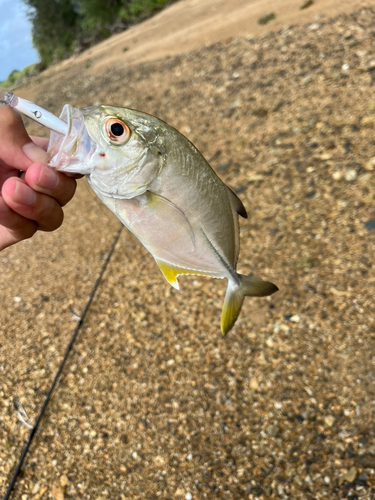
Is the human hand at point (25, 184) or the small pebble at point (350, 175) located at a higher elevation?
the human hand at point (25, 184)

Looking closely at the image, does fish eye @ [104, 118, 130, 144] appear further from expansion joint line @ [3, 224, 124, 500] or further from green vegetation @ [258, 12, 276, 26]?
green vegetation @ [258, 12, 276, 26]

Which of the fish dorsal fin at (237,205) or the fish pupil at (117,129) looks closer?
the fish pupil at (117,129)

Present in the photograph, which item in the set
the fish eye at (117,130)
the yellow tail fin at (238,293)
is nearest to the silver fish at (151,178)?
the fish eye at (117,130)

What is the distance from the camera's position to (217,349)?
101 inches

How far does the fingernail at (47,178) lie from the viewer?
3.93 ft

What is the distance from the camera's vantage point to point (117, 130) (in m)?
1.11

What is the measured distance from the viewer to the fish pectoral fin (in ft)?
3.84

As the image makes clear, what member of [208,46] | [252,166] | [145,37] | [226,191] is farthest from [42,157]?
[145,37]

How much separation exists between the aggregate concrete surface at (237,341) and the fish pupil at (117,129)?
1.83 m

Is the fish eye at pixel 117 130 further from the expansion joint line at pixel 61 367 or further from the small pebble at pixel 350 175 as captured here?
the small pebble at pixel 350 175

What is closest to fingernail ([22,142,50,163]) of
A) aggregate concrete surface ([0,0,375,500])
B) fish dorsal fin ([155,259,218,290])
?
fish dorsal fin ([155,259,218,290])

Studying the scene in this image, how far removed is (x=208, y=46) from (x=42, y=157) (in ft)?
21.5

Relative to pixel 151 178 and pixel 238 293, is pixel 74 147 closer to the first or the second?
pixel 151 178

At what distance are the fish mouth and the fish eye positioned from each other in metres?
0.06
